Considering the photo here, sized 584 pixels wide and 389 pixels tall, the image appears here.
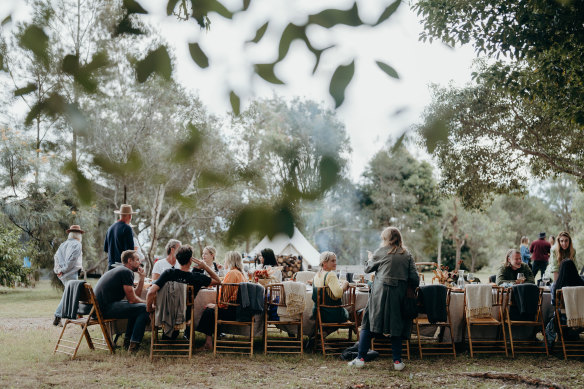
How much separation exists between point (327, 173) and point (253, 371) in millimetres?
4203

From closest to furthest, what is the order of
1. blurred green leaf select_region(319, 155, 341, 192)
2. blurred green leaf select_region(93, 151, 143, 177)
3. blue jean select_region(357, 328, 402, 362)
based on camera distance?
blurred green leaf select_region(319, 155, 341, 192)
blurred green leaf select_region(93, 151, 143, 177)
blue jean select_region(357, 328, 402, 362)

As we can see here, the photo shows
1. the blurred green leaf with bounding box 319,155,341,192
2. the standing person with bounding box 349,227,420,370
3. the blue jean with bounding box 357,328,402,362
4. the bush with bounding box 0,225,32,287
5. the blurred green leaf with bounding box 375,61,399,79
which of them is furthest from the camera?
the bush with bounding box 0,225,32,287

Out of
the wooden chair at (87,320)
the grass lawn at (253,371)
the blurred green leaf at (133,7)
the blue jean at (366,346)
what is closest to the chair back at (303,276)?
the grass lawn at (253,371)

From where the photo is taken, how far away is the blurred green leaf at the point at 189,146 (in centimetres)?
140

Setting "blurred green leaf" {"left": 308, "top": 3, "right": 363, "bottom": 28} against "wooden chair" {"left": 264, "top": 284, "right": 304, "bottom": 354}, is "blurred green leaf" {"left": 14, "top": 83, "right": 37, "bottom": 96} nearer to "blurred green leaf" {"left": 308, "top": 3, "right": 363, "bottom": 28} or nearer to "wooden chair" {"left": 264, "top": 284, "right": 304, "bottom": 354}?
"blurred green leaf" {"left": 308, "top": 3, "right": 363, "bottom": 28}

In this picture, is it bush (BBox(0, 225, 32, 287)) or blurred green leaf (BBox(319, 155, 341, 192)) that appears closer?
blurred green leaf (BBox(319, 155, 341, 192))

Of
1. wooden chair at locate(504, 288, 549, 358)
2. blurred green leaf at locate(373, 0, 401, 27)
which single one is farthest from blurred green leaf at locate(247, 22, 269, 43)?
wooden chair at locate(504, 288, 549, 358)

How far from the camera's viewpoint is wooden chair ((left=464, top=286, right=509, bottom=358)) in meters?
5.64

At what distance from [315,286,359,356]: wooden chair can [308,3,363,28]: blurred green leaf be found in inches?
178

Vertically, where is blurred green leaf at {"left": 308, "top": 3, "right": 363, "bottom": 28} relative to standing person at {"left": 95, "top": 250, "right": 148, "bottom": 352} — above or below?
above

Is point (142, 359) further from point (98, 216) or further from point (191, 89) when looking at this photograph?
point (98, 216)

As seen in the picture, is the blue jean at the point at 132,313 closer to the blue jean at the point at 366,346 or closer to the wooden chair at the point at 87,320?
the wooden chair at the point at 87,320

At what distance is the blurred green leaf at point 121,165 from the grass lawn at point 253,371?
334 cm

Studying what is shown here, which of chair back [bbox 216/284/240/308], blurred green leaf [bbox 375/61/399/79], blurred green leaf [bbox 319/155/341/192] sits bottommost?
chair back [bbox 216/284/240/308]
